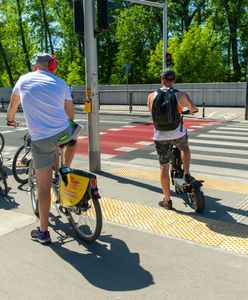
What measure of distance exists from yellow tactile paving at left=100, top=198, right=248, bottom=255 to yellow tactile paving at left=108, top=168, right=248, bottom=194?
4.84ft

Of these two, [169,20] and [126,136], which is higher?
[169,20]

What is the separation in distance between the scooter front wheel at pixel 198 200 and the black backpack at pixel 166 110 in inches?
33.8

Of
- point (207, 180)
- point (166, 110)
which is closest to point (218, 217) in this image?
point (166, 110)

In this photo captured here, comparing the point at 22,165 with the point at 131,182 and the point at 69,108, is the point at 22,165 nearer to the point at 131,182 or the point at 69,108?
the point at 131,182

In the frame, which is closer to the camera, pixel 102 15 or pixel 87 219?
pixel 87 219

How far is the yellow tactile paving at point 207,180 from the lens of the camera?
6262mm

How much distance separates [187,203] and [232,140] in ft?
21.6

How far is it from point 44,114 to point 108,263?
1.53 m

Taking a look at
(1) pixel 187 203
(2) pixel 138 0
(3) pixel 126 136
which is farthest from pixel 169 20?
(1) pixel 187 203

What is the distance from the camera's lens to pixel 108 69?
46438 mm

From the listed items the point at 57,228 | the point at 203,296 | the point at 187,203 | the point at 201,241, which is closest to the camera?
the point at 203,296

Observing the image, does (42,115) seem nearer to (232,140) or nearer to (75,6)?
(75,6)

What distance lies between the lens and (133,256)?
387 centimetres

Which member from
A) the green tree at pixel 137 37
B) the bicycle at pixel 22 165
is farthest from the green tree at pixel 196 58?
the bicycle at pixel 22 165
